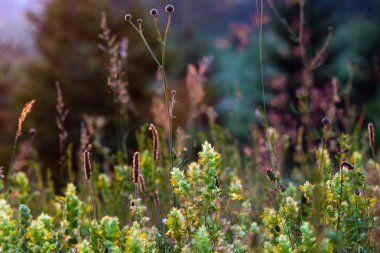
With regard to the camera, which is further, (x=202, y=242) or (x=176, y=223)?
(x=176, y=223)

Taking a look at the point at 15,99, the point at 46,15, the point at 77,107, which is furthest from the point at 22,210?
the point at 46,15

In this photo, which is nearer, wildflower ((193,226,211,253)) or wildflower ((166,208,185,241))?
wildflower ((193,226,211,253))

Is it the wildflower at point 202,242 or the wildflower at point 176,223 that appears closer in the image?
the wildflower at point 202,242

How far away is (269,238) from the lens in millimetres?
2506

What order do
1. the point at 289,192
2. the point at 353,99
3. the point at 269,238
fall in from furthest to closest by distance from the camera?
the point at 353,99 < the point at 289,192 < the point at 269,238

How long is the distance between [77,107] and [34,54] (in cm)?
230

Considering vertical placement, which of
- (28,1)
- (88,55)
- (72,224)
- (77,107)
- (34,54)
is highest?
(28,1)

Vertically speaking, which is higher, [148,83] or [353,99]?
[353,99]

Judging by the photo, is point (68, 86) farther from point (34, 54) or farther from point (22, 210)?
point (22, 210)

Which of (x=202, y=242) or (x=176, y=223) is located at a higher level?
(x=176, y=223)

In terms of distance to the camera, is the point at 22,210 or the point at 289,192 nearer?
the point at 22,210

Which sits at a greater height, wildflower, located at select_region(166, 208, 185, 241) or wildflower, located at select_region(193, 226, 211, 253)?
wildflower, located at select_region(166, 208, 185, 241)

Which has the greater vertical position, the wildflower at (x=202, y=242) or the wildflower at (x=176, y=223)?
the wildflower at (x=176, y=223)

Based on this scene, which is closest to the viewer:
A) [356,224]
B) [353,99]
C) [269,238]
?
[356,224]
